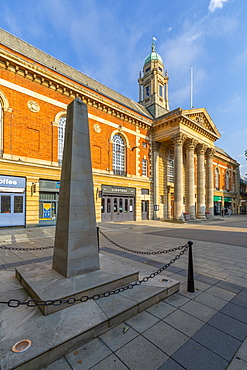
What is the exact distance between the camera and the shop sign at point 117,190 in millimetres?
19761

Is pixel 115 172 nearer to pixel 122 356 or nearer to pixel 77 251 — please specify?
pixel 77 251

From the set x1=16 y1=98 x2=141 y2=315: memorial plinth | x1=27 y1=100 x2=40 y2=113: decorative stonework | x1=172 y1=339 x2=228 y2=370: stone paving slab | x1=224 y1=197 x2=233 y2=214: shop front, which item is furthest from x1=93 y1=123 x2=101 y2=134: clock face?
x1=224 y1=197 x2=233 y2=214: shop front

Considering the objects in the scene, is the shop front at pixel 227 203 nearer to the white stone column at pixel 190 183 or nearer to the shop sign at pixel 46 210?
the white stone column at pixel 190 183

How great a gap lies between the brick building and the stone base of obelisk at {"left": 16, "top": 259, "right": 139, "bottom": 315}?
11.8 m

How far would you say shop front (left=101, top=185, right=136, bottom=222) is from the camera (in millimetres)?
19859

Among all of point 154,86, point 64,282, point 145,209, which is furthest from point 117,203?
point 154,86

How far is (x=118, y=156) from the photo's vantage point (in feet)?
71.0

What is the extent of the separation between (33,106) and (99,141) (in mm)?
6779

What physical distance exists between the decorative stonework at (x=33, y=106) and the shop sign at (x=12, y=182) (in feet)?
18.8

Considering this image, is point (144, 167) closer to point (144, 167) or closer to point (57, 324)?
point (144, 167)

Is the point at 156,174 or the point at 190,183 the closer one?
→ the point at 190,183

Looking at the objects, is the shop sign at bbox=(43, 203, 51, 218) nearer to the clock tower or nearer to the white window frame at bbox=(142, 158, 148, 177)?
the white window frame at bbox=(142, 158, 148, 177)

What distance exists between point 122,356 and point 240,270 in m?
4.62

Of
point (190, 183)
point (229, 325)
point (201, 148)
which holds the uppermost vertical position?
point (201, 148)
